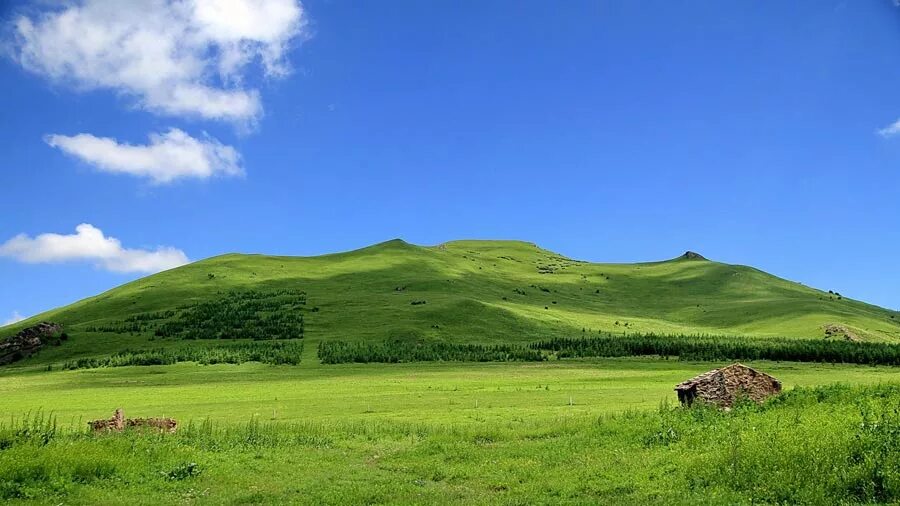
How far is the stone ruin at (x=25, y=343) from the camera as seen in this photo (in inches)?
5369

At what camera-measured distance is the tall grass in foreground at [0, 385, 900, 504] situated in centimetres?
2008

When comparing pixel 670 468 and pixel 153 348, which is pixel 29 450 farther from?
pixel 153 348

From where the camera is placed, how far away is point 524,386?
70875 mm

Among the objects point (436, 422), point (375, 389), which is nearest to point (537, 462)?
point (436, 422)

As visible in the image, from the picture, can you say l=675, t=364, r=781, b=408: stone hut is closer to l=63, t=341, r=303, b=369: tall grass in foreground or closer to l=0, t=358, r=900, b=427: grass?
l=0, t=358, r=900, b=427: grass

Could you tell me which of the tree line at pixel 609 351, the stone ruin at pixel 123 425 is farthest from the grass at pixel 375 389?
the stone ruin at pixel 123 425

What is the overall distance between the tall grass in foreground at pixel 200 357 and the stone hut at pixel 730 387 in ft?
279

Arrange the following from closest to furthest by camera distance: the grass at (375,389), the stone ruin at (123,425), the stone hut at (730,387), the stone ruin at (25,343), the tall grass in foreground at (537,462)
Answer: the tall grass in foreground at (537,462) < the stone ruin at (123,425) < the stone hut at (730,387) < the grass at (375,389) < the stone ruin at (25,343)

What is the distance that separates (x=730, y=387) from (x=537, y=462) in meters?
13.8

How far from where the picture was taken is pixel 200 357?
11550cm

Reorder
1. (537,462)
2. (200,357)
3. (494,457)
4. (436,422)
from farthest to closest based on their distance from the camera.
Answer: (200,357), (436,422), (494,457), (537,462)

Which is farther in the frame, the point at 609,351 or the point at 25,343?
the point at 25,343

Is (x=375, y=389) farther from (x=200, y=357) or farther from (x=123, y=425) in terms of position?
(x=200, y=357)

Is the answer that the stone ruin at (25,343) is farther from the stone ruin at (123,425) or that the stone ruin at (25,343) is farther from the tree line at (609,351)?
the stone ruin at (123,425)
